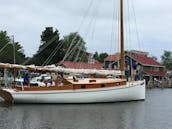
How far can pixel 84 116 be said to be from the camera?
36469mm

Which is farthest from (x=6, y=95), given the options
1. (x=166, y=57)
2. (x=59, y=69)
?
(x=166, y=57)

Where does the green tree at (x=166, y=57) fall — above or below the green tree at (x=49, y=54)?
above

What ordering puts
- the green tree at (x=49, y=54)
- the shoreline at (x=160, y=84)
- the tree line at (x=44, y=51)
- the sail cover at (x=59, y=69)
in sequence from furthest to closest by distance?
1. the shoreline at (x=160, y=84)
2. the green tree at (x=49, y=54)
3. the tree line at (x=44, y=51)
4. the sail cover at (x=59, y=69)

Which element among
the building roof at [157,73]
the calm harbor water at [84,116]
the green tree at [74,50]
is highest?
the green tree at [74,50]

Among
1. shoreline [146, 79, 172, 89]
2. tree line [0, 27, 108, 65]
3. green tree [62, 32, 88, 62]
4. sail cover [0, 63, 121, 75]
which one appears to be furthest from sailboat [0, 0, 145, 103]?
shoreline [146, 79, 172, 89]

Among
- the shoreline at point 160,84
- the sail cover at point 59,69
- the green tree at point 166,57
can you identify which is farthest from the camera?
the green tree at point 166,57

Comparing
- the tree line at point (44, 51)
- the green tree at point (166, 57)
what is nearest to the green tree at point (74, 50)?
the tree line at point (44, 51)

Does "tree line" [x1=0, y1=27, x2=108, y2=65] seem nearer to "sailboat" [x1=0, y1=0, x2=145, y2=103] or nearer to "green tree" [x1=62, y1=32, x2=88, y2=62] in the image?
"green tree" [x1=62, y1=32, x2=88, y2=62]

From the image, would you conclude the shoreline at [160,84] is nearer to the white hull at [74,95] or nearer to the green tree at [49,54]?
the green tree at [49,54]

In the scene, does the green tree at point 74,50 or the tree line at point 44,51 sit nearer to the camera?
Answer: the green tree at point 74,50

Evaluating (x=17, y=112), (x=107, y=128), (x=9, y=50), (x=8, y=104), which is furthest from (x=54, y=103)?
(x=9, y=50)

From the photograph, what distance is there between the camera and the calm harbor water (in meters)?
31.3

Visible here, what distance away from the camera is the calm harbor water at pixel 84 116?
1233 inches

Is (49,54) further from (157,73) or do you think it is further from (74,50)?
(74,50)
